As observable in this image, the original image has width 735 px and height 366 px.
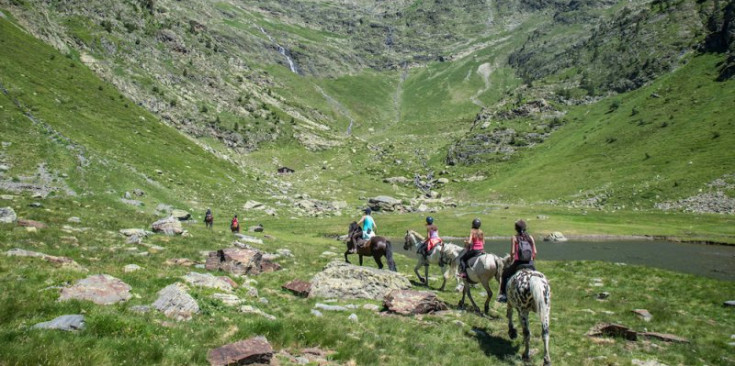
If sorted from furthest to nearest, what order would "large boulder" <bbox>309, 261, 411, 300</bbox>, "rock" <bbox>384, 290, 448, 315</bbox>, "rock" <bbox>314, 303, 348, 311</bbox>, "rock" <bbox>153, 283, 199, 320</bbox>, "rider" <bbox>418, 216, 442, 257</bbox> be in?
1. "rider" <bbox>418, 216, 442, 257</bbox>
2. "large boulder" <bbox>309, 261, 411, 300</bbox>
3. "rock" <bbox>384, 290, 448, 315</bbox>
4. "rock" <bbox>314, 303, 348, 311</bbox>
5. "rock" <bbox>153, 283, 199, 320</bbox>

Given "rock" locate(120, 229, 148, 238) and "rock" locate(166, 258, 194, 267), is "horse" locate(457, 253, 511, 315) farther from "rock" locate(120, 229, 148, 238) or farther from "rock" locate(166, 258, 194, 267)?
"rock" locate(120, 229, 148, 238)

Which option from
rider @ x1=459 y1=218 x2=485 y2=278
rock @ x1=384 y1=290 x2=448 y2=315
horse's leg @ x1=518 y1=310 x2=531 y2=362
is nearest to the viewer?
horse's leg @ x1=518 y1=310 x2=531 y2=362

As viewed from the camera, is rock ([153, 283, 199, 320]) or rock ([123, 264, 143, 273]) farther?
rock ([123, 264, 143, 273])

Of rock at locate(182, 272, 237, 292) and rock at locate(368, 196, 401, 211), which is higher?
rock at locate(368, 196, 401, 211)

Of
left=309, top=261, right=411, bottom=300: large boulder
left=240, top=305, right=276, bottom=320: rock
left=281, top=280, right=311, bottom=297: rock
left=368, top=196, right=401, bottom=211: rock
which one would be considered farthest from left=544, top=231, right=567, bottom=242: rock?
left=240, top=305, right=276, bottom=320: rock

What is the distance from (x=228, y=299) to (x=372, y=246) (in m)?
12.6

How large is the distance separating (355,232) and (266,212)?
43368mm

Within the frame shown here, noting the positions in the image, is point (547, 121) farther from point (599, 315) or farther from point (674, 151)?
point (599, 315)

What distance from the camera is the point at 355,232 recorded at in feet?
89.4

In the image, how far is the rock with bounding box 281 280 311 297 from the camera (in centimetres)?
1836

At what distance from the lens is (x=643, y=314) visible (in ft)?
64.0

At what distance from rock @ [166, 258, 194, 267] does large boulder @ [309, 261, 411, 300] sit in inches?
302

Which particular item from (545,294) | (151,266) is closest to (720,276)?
(545,294)

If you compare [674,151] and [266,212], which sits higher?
[674,151]
